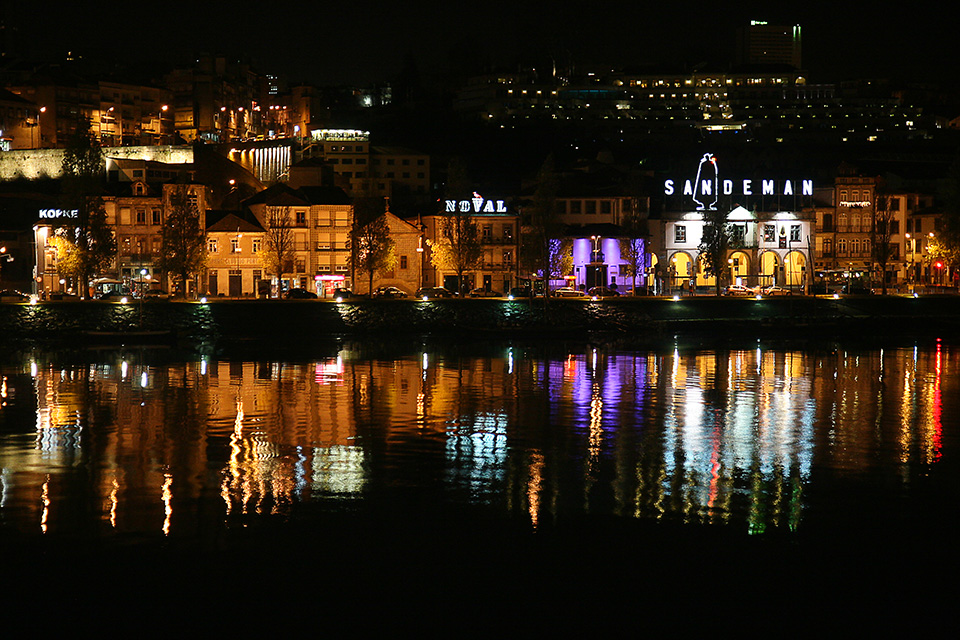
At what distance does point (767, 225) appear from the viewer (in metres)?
84.7

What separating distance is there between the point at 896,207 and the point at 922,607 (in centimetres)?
7883

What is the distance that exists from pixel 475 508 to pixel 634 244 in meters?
63.9

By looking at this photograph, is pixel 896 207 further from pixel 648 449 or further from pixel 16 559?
pixel 16 559

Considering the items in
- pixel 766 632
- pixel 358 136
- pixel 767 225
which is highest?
pixel 358 136

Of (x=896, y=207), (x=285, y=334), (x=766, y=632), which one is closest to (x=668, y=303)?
(x=285, y=334)

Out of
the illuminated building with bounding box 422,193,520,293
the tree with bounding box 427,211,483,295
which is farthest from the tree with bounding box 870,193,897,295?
the tree with bounding box 427,211,483,295

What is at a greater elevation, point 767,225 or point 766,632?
point 767,225

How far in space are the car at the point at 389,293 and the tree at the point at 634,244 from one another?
18084 millimetres

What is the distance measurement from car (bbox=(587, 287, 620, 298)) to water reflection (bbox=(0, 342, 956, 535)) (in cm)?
2465

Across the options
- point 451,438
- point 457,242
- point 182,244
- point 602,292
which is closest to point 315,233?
point 182,244

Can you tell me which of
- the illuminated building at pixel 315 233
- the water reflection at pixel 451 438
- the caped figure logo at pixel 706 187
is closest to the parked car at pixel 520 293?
the illuminated building at pixel 315 233

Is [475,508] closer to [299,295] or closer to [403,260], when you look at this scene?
[299,295]

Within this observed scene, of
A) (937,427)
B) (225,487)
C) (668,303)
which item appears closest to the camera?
(225,487)

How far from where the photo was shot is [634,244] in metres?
81.4
